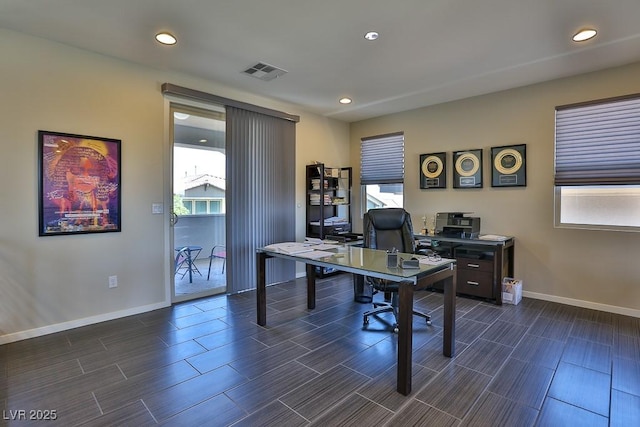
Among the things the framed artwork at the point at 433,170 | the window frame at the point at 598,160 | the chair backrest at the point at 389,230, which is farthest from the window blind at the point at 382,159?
the window frame at the point at 598,160

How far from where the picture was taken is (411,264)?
234 cm

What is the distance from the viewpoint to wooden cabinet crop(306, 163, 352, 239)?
16.9 ft

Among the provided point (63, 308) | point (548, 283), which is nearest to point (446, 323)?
point (548, 283)

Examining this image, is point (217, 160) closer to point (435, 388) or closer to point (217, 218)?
point (217, 218)

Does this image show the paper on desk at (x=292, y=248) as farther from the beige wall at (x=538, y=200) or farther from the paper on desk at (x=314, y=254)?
the beige wall at (x=538, y=200)

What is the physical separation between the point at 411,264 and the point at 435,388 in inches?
32.9

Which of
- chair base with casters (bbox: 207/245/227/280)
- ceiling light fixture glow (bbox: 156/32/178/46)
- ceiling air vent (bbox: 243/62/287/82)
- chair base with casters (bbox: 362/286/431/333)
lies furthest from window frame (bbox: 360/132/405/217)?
ceiling light fixture glow (bbox: 156/32/178/46)

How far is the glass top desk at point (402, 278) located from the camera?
6.97 feet

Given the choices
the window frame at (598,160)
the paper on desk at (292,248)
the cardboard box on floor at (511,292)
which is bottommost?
the cardboard box on floor at (511,292)

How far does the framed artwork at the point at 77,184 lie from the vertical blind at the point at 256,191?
52.2 inches

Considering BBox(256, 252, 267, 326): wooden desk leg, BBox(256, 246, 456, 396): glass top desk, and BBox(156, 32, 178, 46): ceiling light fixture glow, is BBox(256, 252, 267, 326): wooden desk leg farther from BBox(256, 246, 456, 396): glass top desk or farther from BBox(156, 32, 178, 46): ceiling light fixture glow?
BBox(156, 32, 178, 46): ceiling light fixture glow

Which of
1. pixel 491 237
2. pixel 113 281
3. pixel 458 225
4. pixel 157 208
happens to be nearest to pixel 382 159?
pixel 458 225

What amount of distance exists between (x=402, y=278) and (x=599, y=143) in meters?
3.26

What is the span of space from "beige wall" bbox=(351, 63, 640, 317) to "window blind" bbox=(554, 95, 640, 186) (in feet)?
0.34
